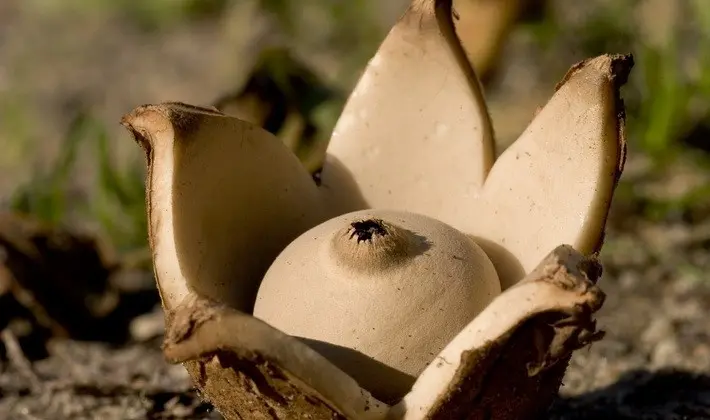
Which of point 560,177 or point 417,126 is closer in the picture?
point 560,177

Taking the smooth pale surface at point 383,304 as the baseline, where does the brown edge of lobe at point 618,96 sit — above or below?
above

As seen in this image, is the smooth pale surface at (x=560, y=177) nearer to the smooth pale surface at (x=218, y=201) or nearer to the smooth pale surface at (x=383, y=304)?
the smooth pale surface at (x=383, y=304)

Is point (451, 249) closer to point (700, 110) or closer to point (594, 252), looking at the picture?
point (594, 252)

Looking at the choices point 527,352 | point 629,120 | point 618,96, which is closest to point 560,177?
point 618,96

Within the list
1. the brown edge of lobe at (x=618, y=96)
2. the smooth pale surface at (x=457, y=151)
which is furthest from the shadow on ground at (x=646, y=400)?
the brown edge of lobe at (x=618, y=96)

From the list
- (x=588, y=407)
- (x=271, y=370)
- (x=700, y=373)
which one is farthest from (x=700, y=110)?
(x=271, y=370)

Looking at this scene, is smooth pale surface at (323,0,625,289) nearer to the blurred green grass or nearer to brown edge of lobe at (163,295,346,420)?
brown edge of lobe at (163,295,346,420)

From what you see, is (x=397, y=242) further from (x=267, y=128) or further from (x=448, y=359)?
(x=267, y=128)

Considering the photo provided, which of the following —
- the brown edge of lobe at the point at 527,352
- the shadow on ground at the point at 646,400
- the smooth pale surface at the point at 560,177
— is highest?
the smooth pale surface at the point at 560,177
